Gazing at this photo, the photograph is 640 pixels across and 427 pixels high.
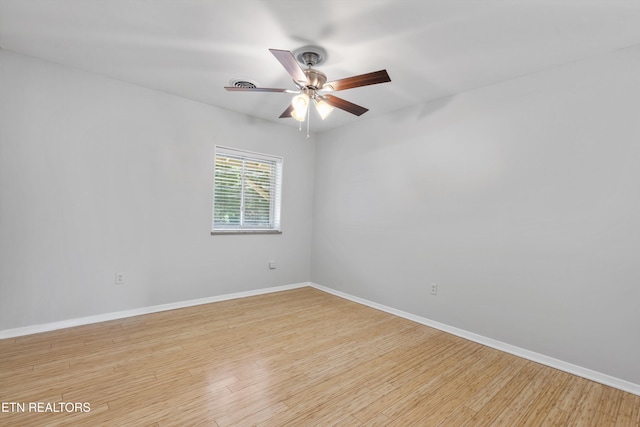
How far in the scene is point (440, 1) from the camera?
1796 mm

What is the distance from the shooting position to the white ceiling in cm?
188

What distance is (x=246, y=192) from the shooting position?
13.7 feet

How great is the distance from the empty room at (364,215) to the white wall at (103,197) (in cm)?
Answer: 2

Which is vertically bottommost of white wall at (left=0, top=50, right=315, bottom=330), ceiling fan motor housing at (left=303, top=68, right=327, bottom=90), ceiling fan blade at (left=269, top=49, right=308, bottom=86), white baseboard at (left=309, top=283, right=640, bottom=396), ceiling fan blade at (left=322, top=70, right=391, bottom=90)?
white baseboard at (left=309, top=283, right=640, bottom=396)

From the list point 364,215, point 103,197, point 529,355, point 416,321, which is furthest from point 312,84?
point 529,355

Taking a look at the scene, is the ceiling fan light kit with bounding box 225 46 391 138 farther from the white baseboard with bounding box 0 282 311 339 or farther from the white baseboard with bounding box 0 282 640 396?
the white baseboard with bounding box 0 282 311 339

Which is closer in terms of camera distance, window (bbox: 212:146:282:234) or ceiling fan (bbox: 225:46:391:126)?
ceiling fan (bbox: 225:46:391:126)

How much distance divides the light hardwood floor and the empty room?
18 millimetres

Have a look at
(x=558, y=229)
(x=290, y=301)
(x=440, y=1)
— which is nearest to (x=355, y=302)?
(x=290, y=301)

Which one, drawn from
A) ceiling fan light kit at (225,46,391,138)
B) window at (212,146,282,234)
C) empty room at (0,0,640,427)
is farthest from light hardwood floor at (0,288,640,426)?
ceiling fan light kit at (225,46,391,138)

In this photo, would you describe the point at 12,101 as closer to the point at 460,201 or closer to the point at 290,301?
the point at 290,301

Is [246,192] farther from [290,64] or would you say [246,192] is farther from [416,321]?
[416,321]

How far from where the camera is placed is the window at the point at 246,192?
3.91 metres

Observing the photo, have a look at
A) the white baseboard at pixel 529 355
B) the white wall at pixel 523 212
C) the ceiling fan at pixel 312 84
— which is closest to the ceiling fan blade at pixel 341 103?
the ceiling fan at pixel 312 84
